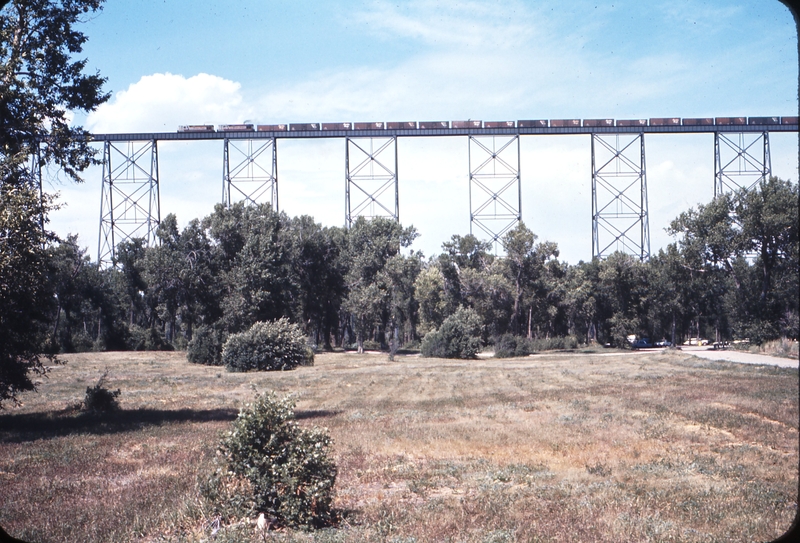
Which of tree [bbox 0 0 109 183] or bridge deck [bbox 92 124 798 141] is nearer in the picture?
tree [bbox 0 0 109 183]

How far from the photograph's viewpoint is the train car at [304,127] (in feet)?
201

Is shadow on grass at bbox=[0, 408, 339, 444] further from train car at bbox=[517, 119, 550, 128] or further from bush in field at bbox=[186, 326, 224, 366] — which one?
train car at bbox=[517, 119, 550, 128]

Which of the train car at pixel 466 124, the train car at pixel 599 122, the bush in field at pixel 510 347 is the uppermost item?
the train car at pixel 466 124

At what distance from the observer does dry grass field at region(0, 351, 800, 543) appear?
7461 mm

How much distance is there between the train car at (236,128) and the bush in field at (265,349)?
76.8 ft

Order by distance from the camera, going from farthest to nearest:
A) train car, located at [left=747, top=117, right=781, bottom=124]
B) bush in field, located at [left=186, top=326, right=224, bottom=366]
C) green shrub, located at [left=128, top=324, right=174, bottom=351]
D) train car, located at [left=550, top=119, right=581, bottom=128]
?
green shrub, located at [left=128, top=324, right=174, bottom=351] < train car, located at [left=550, top=119, right=581, bottom=128] < train car, located at [left=747, top=117, right=781, bottom=124] < bush in field, located at [left=186, top=326, right=224, bottom=366]

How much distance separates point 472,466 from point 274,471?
485cm

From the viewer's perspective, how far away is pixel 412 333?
104 m

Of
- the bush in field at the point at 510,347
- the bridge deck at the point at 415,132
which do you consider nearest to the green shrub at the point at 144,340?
the bridge deck at the point at 415,132

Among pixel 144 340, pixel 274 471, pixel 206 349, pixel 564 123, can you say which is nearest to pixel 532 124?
pixel 564 123

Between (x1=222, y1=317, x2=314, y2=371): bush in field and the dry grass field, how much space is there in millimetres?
18892

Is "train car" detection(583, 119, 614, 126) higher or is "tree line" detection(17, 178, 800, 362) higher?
"train car" detection(583, 119, 614, 126)

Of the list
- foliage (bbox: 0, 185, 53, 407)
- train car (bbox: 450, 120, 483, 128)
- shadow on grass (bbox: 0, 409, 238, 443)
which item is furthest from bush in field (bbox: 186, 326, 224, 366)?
foliage (bbox: 0, 185, 53, 407)

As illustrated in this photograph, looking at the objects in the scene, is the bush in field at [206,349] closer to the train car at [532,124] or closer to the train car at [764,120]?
the train car at [532,124]
